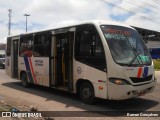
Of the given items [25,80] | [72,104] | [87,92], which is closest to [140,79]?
[87,92]

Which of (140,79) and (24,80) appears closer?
(140,79)

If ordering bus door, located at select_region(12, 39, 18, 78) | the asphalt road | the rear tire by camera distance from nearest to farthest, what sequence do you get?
the asphalt road, the rear tire, bus door, located at select_region(12, 39, 18, 78)

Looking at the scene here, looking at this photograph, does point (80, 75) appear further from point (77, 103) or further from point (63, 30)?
point (63, 30)

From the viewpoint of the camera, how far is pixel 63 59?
11781mm

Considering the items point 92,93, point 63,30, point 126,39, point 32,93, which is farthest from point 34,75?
point 126,39

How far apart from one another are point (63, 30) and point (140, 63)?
336cm

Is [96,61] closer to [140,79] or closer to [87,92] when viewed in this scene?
[87,92]

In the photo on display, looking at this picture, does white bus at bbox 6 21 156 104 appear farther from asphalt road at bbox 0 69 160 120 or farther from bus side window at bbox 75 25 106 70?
asphalt road at bbox 0 69 160 120

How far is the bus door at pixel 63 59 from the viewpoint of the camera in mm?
11125

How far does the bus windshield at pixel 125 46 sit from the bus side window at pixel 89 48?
0.35 meters

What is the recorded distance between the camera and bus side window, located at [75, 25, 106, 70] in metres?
9.67

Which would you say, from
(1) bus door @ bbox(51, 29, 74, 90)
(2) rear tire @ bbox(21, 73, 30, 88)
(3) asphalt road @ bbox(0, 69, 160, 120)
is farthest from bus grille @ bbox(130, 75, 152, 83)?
(2) rear tire @ bbox(21, 73, 30, 88)

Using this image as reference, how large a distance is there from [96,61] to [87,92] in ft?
3.98

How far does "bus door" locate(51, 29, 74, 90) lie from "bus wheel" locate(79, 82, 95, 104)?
25.2 inches
